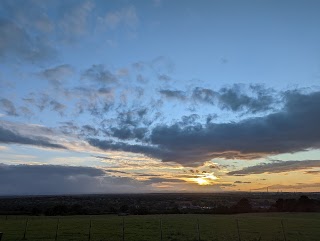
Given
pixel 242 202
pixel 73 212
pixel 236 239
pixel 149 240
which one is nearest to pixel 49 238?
pixel 149 240

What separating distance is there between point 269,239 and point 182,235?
1204 cm

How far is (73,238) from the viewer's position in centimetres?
4500

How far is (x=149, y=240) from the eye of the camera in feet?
140

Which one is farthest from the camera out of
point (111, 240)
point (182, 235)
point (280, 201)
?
point (280, 201)

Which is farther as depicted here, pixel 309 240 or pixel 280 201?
pixel 280 201

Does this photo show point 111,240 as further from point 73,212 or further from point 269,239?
point 73,212

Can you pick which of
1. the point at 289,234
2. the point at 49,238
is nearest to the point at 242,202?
the point at 289,234

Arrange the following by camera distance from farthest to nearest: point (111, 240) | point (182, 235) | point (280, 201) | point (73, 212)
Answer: point (280, 201) < point (73, 212) < point (182, 235) < point (111, 240)

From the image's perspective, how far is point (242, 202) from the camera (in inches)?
5177

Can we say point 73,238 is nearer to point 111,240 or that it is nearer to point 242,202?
point 111,240

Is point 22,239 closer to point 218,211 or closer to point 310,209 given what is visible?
point 218,211

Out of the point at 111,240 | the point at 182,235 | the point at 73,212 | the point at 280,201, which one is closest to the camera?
the point at 111,240

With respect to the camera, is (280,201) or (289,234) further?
(280,201)

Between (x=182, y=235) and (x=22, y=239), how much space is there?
2197cm
